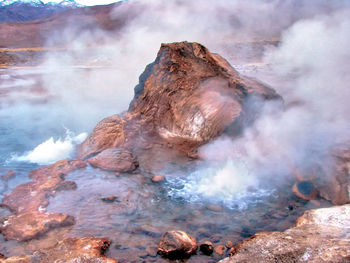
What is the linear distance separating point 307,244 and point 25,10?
81225mm

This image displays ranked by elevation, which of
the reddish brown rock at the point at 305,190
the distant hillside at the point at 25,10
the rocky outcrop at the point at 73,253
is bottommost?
the rocky outcrop at the point at 73,253

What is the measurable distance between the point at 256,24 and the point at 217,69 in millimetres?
21543

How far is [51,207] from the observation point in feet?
12.7

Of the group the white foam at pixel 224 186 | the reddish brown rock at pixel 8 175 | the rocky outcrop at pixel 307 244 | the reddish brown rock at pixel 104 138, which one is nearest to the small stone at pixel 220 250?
the rocky outcrop at pixel 307 244

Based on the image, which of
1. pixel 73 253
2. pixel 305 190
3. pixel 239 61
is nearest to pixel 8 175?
pixel 73 253

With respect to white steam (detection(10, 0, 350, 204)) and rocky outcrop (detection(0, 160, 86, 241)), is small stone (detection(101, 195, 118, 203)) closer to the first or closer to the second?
rocky outcrop (detection(0, 160, 86, 241))

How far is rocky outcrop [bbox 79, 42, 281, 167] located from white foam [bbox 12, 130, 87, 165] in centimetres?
36

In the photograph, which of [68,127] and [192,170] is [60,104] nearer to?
[68,127]

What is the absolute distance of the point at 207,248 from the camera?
10.2 ft

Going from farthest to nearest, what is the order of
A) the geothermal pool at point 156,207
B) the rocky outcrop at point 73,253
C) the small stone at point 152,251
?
the geothermal pool at point 156,207 → the small stone at point 152,251 → the rocky outcrop at point 73,253

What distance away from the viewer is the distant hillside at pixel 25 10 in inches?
2558

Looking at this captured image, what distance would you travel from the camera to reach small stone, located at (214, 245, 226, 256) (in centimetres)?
310

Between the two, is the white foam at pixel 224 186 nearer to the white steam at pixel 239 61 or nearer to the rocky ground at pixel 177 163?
the white steam at pixel 239 61

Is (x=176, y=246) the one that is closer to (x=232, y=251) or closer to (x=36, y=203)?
(x=232, y=251)
